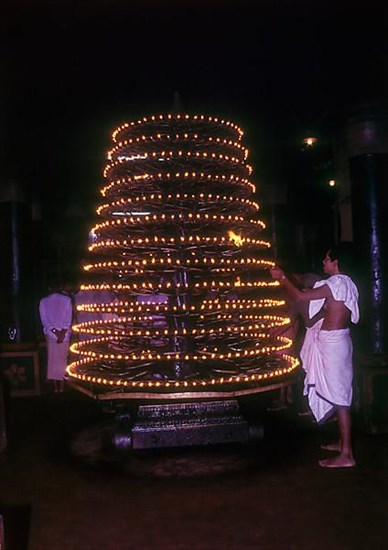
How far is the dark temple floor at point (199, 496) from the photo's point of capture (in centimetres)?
378

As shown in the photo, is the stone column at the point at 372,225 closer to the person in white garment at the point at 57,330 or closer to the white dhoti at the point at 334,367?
the white dhoti at the point at 334,367

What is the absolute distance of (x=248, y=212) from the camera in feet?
20.8

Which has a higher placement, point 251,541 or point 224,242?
point 224,242

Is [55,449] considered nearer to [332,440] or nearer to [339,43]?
[332,440]

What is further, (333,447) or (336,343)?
(333,447)

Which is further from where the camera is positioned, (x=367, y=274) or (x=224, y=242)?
(x=367, y=274)

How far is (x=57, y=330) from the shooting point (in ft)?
30.1

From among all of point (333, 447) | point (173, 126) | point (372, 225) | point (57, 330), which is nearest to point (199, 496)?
point (333, 447)

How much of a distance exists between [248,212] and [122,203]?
1.50m

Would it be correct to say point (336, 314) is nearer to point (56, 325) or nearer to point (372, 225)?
point (372, 225)

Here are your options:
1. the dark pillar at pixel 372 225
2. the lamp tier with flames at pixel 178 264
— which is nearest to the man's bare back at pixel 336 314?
the lamp tier with flames at pixel 178 264

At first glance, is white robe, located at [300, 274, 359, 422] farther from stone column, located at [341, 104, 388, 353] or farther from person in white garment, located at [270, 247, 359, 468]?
stone column, located at [341, 104, 388, 353]

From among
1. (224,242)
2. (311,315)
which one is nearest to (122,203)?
(224,242)

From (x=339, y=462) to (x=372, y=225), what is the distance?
10.3 feet
